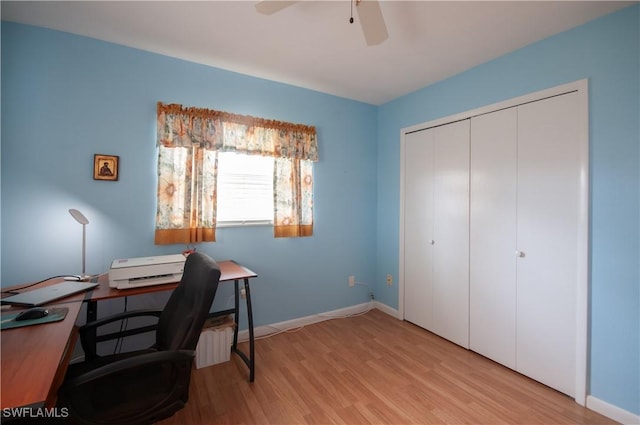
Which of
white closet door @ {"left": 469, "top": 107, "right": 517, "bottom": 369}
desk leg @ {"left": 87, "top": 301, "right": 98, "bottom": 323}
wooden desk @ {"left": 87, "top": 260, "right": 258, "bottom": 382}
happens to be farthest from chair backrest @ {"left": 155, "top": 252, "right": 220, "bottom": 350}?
white closet door @ {"left": 469, "top": 107, "right": 517, "bottom": 369}

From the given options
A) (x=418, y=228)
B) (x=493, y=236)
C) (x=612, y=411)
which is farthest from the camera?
(x=418, y=228)

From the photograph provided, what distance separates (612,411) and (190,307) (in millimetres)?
2582

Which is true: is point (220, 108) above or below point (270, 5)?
below


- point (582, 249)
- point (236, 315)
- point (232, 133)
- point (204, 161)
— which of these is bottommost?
point (236, 315)

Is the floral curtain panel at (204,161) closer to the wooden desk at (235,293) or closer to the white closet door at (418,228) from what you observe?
the wooden desk at (235,293)

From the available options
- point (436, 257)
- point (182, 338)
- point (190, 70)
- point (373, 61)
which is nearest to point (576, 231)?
point (436, 257)

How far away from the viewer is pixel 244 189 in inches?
111

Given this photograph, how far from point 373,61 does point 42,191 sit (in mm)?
2710

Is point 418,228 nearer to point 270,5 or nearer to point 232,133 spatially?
point 232,133

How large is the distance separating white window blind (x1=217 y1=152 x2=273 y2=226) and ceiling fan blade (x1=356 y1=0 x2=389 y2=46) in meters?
1.56

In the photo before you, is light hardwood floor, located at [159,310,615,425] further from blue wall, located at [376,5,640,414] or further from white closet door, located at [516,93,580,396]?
blue wall, located at [376,5,640,414]

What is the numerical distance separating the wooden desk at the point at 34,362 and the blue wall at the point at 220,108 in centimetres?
105

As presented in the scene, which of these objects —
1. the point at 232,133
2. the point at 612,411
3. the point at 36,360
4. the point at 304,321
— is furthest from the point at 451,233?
the point at 36,360

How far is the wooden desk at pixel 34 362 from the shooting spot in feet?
2.80
